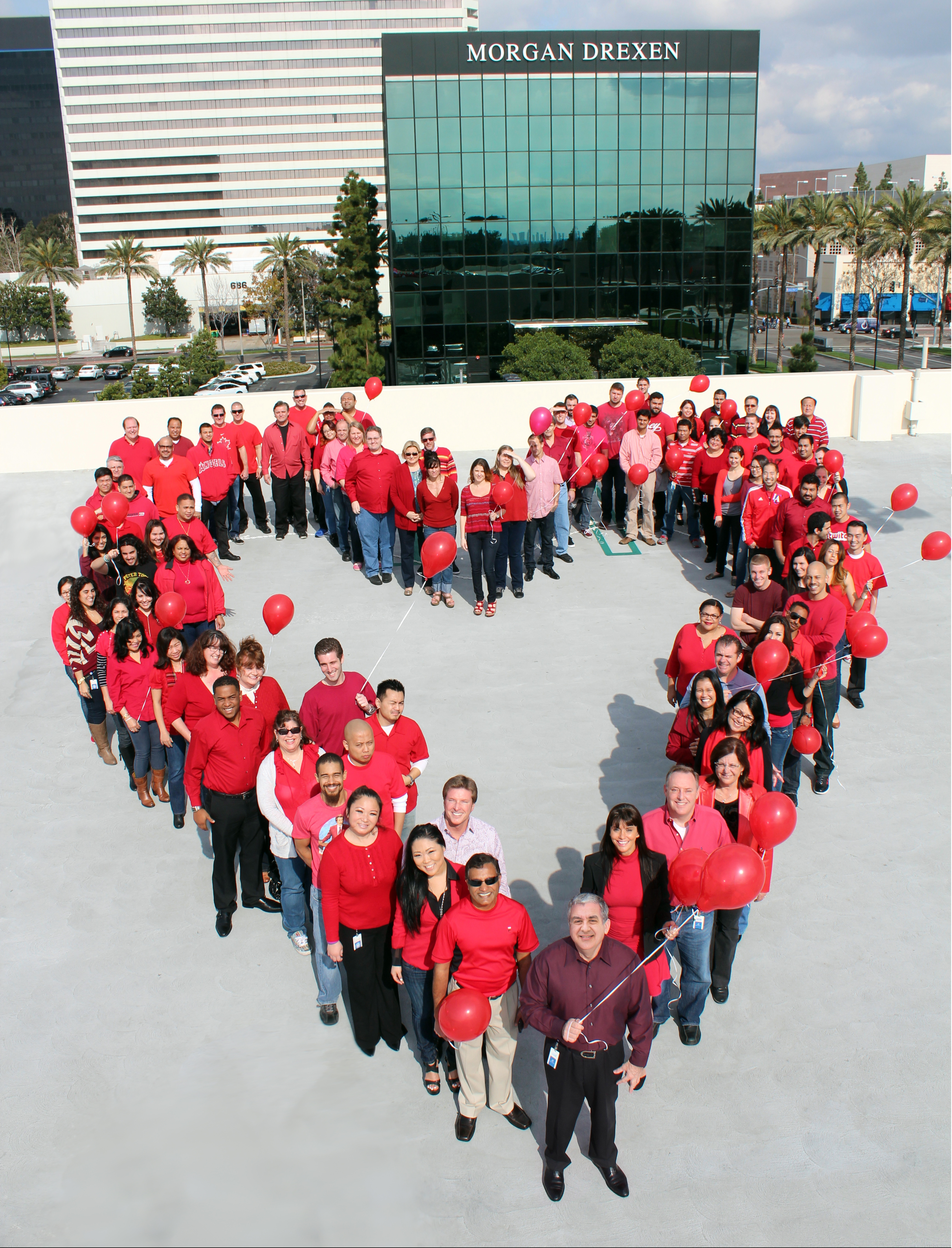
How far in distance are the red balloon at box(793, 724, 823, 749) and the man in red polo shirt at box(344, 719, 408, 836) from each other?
254 cm

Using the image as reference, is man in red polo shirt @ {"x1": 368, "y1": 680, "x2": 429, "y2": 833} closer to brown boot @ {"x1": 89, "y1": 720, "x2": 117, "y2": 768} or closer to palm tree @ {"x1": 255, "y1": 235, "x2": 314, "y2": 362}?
brown boot @ {"x1": 89, "y1": 720, "x2": 117, "y2": 768}

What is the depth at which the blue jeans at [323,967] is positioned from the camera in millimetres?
4344

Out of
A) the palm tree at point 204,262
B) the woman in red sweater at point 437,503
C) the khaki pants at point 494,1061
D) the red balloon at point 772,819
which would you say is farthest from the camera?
the palm tree at point 204,262

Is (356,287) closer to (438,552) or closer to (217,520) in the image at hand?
(217,520)

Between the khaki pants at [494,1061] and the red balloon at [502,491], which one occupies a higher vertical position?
the red balloon at [502,491]

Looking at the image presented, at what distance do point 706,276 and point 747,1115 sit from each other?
3705cm

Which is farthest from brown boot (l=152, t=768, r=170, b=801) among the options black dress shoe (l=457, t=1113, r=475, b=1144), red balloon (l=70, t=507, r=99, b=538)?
black dress shoe (l=457, t=1113, r=475, b=1144)

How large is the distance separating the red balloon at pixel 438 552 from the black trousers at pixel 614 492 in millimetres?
3237

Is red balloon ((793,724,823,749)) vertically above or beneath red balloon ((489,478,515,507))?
beneath

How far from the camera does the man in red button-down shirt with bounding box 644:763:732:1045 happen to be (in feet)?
13.3

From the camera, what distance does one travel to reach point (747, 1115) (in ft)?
12.8

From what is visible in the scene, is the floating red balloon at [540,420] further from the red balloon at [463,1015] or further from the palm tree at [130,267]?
the palm tree at [130,267]

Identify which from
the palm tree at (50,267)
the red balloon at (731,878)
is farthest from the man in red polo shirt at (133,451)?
the palm tree at (50,267)

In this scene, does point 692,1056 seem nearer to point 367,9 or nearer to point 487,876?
point 487,876
